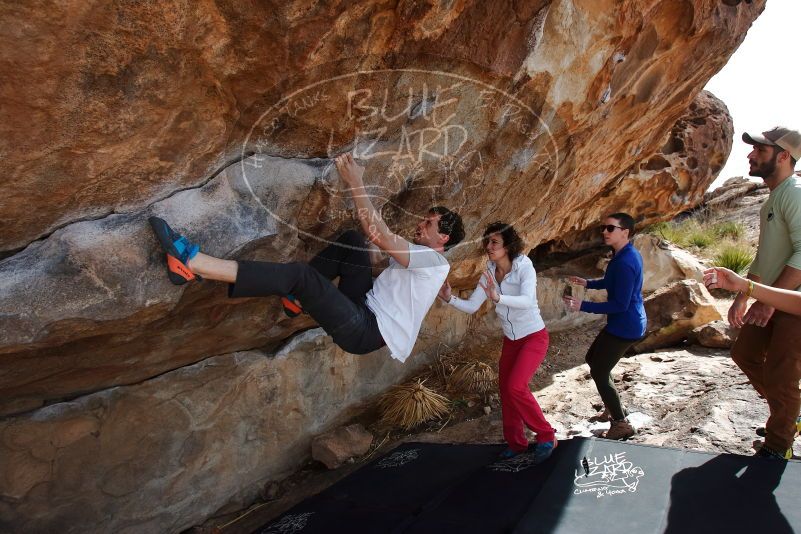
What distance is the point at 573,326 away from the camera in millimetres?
7535

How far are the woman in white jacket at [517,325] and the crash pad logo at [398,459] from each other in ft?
2.76

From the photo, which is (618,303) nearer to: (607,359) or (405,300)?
(607,359)

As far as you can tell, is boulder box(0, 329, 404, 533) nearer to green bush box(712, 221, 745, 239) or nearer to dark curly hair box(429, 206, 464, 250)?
dark curly hair box(429, 206, 464, 250)

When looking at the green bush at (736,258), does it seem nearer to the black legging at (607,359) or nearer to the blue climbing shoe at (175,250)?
the black legging at (607,359)

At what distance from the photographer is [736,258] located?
29.5 feet

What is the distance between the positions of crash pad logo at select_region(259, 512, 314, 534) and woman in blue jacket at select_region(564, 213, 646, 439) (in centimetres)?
217

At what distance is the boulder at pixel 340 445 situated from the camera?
4336 millimetres

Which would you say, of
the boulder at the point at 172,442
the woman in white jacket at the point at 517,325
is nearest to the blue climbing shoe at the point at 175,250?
the boulder at the point at 172,442

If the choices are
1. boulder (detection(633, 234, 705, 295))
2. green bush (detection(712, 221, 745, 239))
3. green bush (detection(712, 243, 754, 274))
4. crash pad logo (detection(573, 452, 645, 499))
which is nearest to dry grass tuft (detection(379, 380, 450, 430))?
crash pad logo (detection(573, 452, 645, 499))

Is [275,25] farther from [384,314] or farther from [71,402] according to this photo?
[71,402]

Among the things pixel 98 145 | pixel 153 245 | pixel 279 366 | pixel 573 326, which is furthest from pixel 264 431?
pixel 573 326

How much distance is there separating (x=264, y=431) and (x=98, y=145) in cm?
251

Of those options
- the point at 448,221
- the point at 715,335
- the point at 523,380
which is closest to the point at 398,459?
the point at 523,380

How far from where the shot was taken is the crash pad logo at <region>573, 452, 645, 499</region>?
3.09 metres
